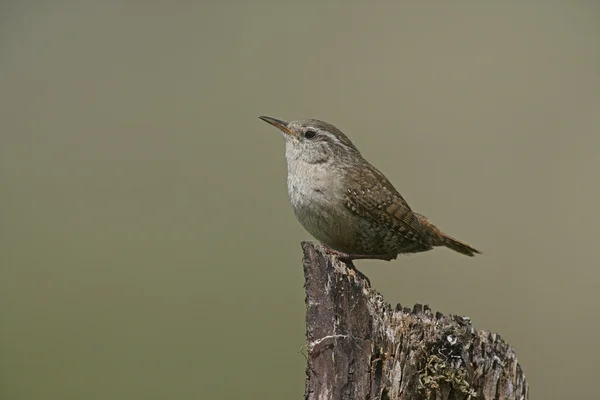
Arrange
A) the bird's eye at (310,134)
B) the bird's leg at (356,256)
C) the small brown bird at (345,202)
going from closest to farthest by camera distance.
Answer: the bird's leg at (356,256) → the small brown bird at (345,202) → the bird's eye at (310,134)

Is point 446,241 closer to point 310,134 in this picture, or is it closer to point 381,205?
point 381,205

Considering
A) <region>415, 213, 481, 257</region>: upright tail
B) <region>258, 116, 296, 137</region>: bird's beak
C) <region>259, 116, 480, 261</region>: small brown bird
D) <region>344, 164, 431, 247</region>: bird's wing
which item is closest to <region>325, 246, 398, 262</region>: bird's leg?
<region>259, 116, 480, 261</region>: small brown bird

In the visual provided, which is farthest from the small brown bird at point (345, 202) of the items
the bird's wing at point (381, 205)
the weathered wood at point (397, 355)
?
the weathered wood at point (397, 355)

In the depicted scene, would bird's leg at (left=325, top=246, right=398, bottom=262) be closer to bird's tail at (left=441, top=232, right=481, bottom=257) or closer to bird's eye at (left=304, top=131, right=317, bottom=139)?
bird's tail at (left=441, top=232, right=481, bottom=257)

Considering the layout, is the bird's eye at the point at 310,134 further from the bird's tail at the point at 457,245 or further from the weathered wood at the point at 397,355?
the weathered wood at the point at 397,355

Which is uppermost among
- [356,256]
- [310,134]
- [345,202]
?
[310,134]

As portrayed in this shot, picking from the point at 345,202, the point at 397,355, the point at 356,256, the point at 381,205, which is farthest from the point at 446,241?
the point at 397,355

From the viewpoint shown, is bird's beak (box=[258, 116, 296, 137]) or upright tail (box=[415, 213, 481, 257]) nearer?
upright tail (box=[415, 213, 481, 257])

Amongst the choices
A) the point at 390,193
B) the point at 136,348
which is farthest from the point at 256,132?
the point at 390,193
